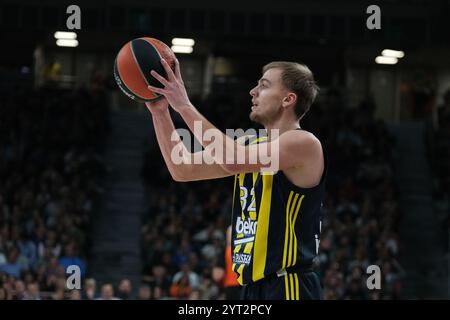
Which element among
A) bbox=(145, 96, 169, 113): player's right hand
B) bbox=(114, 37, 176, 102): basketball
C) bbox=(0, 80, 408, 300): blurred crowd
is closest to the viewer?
bbox=(114, 37, 176, 102): basketball

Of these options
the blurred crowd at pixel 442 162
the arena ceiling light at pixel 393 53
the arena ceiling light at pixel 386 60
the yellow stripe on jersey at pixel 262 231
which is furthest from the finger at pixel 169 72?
the arena ceiling light at pixel 386 60

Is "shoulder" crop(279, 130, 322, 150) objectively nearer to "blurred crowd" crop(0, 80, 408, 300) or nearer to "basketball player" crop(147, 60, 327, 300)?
"basketball player" crop(147, 60, 327, 300)

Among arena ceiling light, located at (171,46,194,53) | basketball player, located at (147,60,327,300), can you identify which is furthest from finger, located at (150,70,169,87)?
arena ceiling light, located at (171,46,194,53)

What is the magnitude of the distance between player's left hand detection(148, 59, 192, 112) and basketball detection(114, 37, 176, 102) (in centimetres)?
5

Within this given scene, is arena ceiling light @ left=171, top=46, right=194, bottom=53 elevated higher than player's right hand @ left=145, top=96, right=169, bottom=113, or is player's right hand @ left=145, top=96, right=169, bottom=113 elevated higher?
arena ceiling light @ left=171, top=46, right=194, bottom=53

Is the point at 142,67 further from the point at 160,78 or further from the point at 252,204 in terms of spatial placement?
the point at 252,204

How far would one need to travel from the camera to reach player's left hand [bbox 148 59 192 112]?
4.29 meters

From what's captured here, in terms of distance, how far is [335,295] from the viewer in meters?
13.4

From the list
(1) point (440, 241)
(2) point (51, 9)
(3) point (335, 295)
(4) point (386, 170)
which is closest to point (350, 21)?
(4) point (386, 170)

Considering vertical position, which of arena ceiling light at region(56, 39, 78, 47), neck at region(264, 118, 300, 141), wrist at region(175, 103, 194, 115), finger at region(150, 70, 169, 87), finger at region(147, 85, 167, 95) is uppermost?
arena ceiling light at region(56, 39, 78, 47)

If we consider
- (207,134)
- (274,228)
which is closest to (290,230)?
(274,228)

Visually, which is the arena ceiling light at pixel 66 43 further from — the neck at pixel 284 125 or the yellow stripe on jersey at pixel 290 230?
the yellow stripe on jersey at pixel 290 230
